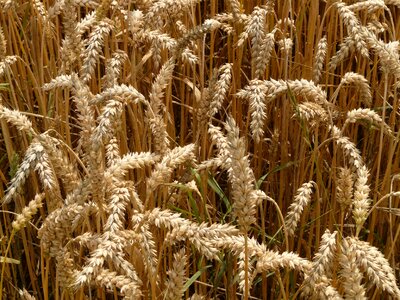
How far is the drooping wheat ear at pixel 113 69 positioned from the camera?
166cm

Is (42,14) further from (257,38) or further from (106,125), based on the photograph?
(106,125)

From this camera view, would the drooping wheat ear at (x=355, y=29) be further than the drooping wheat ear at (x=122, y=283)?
Yes

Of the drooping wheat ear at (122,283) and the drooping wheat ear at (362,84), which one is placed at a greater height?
the drooping wheat ear at (362,84)

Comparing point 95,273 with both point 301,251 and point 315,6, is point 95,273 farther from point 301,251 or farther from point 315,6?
point 315,6

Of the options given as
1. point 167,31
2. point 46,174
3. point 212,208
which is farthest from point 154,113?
point 167,31

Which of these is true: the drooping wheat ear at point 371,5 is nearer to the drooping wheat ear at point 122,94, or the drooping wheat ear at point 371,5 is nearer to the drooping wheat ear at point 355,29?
the drooping wheat ear at point 355,29

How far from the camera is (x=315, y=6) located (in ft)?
6.68

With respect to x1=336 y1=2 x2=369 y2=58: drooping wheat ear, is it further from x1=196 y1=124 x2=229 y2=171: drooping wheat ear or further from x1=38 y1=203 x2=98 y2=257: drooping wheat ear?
x1=38 y1=203 x2=98 y2=257: drooping wheat ear

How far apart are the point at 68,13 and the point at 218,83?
39cm

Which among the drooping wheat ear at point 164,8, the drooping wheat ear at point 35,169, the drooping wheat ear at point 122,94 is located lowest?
the drooping wheat ear at point 35,169

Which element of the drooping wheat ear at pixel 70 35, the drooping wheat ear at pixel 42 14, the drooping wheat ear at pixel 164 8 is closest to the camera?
the drooping wheat ear at pixel 70 35

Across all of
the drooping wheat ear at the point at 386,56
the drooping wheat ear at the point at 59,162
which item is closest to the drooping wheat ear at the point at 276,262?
the drooping wheat ear at the point at 59,162

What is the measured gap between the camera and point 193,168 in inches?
66.1

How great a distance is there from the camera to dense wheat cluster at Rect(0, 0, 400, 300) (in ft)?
4.19
